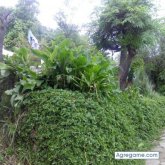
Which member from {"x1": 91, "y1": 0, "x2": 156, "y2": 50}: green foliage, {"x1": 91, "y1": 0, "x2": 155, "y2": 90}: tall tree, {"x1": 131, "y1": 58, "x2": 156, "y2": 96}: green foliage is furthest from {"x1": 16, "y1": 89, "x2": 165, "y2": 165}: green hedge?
{"x1": 91, "y1": 0, "x2": 156, "y2": 50}: green foliage

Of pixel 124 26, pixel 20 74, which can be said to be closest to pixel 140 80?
pixel 124 26

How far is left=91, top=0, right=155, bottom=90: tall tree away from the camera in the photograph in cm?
632

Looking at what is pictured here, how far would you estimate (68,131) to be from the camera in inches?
87.9

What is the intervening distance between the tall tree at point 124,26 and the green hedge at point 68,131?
11.8 ft

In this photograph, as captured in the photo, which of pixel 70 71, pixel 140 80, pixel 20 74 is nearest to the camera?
pixel 70 71

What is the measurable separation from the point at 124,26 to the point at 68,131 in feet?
16.9

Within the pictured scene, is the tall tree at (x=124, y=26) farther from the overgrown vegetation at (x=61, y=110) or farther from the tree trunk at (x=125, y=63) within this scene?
the overgrown vegetation at (x=61, y=110)

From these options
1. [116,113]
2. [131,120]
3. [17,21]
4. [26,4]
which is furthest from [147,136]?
[26,4]

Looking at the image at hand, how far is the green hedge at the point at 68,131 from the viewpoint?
2.21 m

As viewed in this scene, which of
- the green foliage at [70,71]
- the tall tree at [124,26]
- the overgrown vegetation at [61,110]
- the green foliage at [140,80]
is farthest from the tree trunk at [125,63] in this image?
the green foliage at [70,71]

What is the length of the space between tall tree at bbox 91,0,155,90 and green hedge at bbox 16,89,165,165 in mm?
3611

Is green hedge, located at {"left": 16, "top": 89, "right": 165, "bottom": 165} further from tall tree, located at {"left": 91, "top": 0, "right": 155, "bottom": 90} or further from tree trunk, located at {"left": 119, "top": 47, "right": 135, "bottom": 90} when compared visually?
tree trunk, located at {"left": 119, "top": 47, "right": 135, "bottom": 90}

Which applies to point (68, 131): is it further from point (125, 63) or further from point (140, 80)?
point (125, 63)

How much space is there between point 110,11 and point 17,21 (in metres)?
9.27
